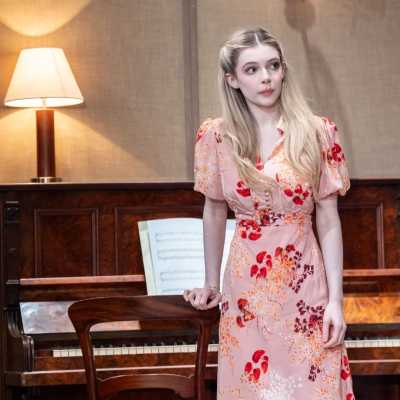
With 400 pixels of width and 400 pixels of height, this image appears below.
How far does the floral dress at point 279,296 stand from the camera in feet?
7.21

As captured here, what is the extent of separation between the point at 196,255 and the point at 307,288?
1.13m

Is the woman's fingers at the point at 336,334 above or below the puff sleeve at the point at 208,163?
below

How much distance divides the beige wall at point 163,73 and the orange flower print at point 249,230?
2.45m

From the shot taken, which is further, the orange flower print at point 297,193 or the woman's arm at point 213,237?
the woman's arm at point 213,237

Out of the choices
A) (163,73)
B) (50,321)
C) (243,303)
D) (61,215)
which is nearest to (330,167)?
(243,303)

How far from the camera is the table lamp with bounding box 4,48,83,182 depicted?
4.20 meters

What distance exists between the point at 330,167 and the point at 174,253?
1195 mm

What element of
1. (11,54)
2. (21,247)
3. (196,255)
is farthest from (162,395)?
(11,54)

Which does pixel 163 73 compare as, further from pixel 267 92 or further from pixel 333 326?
pixel 333 326

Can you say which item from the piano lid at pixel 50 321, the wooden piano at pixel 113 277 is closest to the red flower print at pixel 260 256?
the wooden piano at pixel 113 277

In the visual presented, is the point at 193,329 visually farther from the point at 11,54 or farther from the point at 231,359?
the point at 11,54

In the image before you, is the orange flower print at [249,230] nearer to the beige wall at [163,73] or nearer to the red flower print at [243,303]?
the red flower print at [243,303]

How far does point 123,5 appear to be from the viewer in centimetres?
468

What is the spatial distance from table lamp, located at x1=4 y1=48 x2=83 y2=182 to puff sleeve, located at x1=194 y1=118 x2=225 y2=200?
6.26 ft
